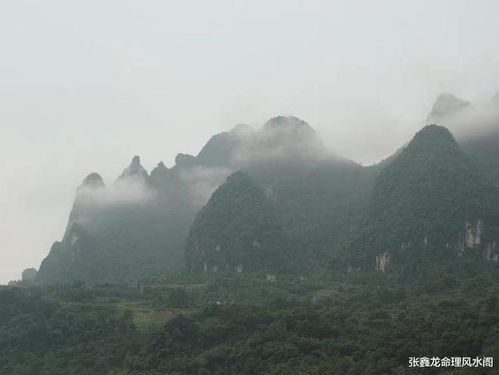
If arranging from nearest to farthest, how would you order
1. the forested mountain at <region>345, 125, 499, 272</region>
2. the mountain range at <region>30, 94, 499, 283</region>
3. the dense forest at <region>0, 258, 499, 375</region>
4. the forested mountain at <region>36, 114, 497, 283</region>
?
1. the dense forest at <region>0, 258, 499, 375</region>
2. the forested mountain at <region>345, 125, 499, 272</region>
3. the mountain range at <region>30, 94, 499, 283</region>
4. the forested mountain at <region>36, 114, 497, 283</region>

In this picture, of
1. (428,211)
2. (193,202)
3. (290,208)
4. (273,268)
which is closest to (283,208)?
(290,208)

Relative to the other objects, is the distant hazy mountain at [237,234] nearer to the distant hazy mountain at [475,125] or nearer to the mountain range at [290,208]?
the mountain range at [290,208]

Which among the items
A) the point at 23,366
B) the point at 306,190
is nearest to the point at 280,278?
the point at 306,190

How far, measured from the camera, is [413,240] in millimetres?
53875

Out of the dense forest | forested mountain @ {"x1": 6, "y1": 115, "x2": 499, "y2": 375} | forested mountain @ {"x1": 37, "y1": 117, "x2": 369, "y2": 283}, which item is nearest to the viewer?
the dense forest

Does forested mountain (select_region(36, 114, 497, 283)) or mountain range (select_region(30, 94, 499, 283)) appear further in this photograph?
forested mountain (select_region(36, 114, 497, 283))

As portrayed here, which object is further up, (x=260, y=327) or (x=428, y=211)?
(x=428, y=211)

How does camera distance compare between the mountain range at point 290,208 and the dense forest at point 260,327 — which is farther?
the mountain range at point 290,208

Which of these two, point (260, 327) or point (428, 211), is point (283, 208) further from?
point (260, 327)

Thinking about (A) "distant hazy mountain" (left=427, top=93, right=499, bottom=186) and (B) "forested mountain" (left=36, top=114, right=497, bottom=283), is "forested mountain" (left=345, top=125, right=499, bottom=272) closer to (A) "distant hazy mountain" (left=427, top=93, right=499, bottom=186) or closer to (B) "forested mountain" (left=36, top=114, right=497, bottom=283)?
(B) "forested mountain" (left=36, top=114, right=497, bottom=283)

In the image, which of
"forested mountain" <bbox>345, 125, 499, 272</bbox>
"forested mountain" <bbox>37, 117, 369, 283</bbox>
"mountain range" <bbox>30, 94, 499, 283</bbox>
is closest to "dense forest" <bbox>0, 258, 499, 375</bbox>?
"forested mountain" <bbox>345, 125, 499, 272</bbox>

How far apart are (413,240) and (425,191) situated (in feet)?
19.1

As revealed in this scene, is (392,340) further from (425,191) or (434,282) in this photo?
(425,191)

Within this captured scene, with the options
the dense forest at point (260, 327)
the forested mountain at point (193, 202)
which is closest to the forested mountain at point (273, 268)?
the dense forest at point (260, 327)
